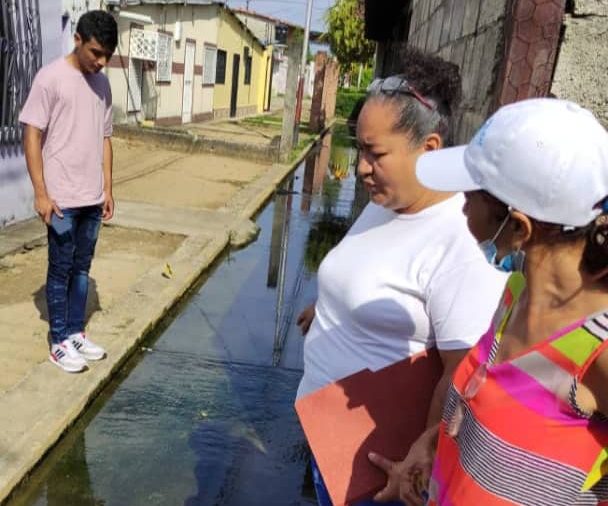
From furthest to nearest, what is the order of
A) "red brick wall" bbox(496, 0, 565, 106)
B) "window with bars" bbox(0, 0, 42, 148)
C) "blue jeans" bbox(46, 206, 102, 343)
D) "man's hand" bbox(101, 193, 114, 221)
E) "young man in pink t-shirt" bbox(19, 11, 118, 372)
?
1. "window with bars" bbox(0, 0, 42, 148)
2. "man's hand" bbox(101, 193, 114, 221)
3. "blue jeans" bbox(46, 206, 102, 343)
4. "young man in pink t-shirt" bbox(19, 11, 118, 372)
5. "red brick wall" bbox(496, 0, 565, 106)

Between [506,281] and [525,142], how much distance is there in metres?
0.48

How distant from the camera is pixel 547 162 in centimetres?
117

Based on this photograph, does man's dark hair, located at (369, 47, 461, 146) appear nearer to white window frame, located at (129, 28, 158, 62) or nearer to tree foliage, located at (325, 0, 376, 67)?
white window frame, located at (129, 28, 158, 62)

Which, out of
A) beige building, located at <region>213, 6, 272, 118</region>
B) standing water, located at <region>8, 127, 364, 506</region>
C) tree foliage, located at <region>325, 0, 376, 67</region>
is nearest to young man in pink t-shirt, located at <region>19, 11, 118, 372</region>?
standing water, located at <region>8, 127, 364, 506</region>

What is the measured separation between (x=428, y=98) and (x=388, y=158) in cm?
19

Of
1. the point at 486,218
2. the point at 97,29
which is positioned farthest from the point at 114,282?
the point at 486,218

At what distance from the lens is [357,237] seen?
197cm

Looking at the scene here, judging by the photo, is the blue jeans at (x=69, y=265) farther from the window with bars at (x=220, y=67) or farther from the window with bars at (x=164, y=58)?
the window with bars at (x=220, y=67)

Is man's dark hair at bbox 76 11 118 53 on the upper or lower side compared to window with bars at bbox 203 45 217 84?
upper

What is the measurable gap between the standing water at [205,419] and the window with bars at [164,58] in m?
12.6

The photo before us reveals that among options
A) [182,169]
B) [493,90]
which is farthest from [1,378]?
[182,169]

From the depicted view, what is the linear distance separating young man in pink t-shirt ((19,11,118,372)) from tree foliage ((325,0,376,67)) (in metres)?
26.6

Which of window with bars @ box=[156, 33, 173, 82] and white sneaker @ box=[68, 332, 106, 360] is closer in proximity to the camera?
white sneaker @ box=[68, 332, 106, 360]

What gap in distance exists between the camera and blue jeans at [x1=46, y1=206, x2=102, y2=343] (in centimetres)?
374
